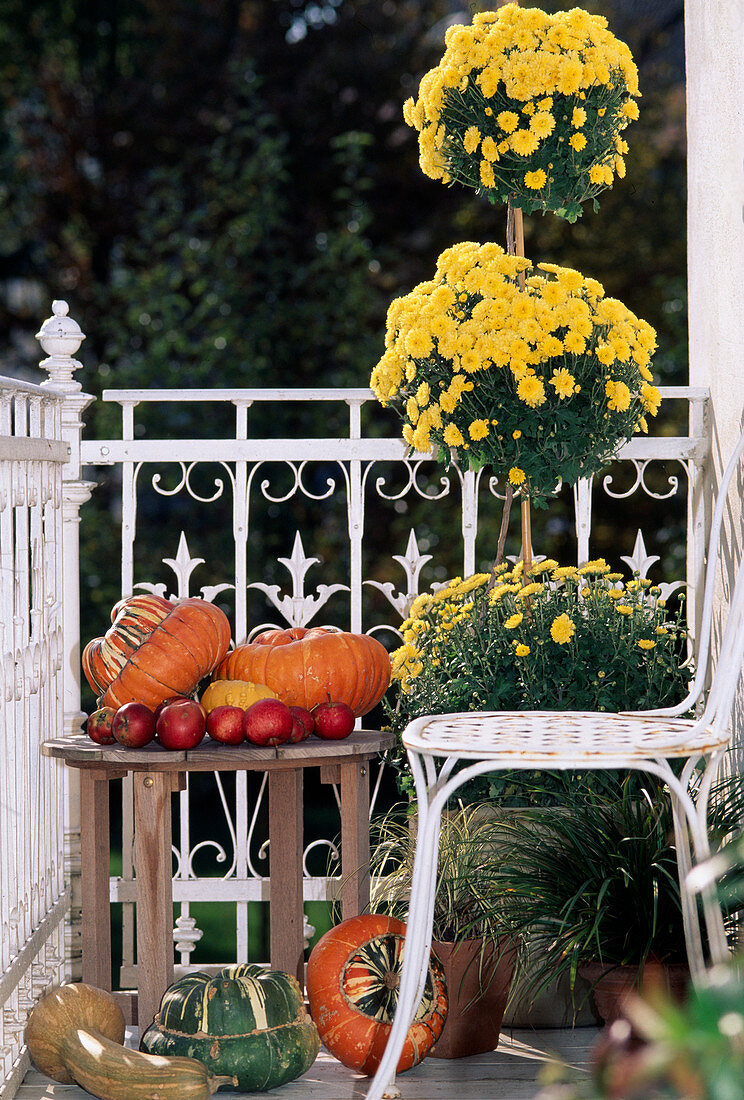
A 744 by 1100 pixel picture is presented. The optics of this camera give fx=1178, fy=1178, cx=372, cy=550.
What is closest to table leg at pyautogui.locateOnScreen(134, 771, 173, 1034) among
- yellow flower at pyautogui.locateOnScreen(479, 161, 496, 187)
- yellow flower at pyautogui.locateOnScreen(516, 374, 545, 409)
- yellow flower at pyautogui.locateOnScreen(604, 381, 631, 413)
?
yellow flower at pyautogui.locateOnScreen(516, 374, 545, 409)

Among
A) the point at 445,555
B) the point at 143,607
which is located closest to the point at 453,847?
the point at 143,607

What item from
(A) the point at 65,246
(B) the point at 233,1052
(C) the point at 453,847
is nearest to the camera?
(B) the point at 233,1052

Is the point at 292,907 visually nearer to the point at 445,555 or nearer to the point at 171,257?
the point at 445,555

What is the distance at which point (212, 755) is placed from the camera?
209cm

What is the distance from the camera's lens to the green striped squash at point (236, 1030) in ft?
6.54

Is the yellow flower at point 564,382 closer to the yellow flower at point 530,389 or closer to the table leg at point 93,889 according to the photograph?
the yellow flower at point 530,389

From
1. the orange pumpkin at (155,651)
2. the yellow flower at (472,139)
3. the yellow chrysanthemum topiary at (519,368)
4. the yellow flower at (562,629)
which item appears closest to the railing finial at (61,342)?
the orange pumpkin at (155,651)

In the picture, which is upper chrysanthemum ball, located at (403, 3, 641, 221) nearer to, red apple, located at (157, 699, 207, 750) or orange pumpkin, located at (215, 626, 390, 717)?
orange pumpkin, located at (215, 626, 390, 717)

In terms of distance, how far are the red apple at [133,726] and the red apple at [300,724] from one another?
26cm

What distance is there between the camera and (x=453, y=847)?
7.18 ft

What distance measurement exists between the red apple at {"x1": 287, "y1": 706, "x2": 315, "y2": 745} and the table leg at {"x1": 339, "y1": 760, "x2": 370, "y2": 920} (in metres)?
0.10

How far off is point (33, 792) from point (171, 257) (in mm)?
3835

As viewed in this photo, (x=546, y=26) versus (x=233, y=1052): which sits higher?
(x=546, y=26)

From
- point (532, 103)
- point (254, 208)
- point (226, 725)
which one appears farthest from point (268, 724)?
point (254, 208)
